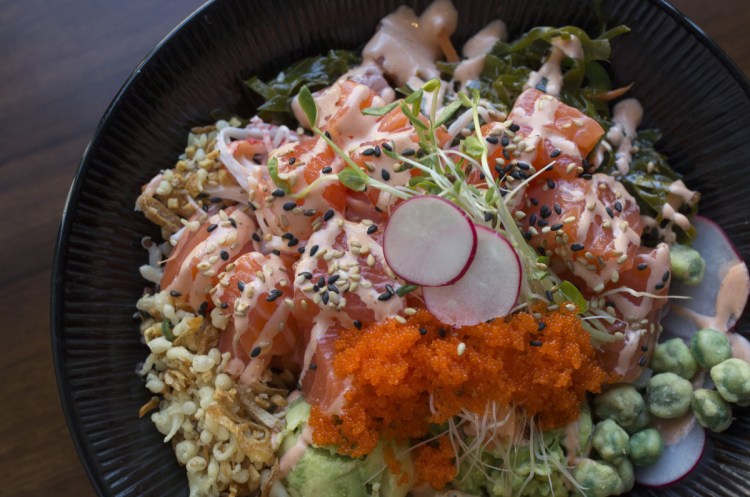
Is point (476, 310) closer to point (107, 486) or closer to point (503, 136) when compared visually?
point (503, 136)

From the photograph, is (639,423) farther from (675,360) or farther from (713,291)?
(713,291)

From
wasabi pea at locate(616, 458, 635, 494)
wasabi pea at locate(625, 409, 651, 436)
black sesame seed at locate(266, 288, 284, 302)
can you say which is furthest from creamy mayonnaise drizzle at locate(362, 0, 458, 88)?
wasabi pea at locate(616, 458, 635, 494)

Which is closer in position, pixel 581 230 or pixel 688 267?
pixel 581 230

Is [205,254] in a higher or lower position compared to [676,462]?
higher

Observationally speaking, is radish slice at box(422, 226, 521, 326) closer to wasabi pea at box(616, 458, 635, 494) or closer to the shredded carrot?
the shredded carrot

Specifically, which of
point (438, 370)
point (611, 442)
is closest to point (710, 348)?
point (611, 442)

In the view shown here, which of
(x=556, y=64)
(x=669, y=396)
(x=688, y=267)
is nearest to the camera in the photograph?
(x=669, y=396)
